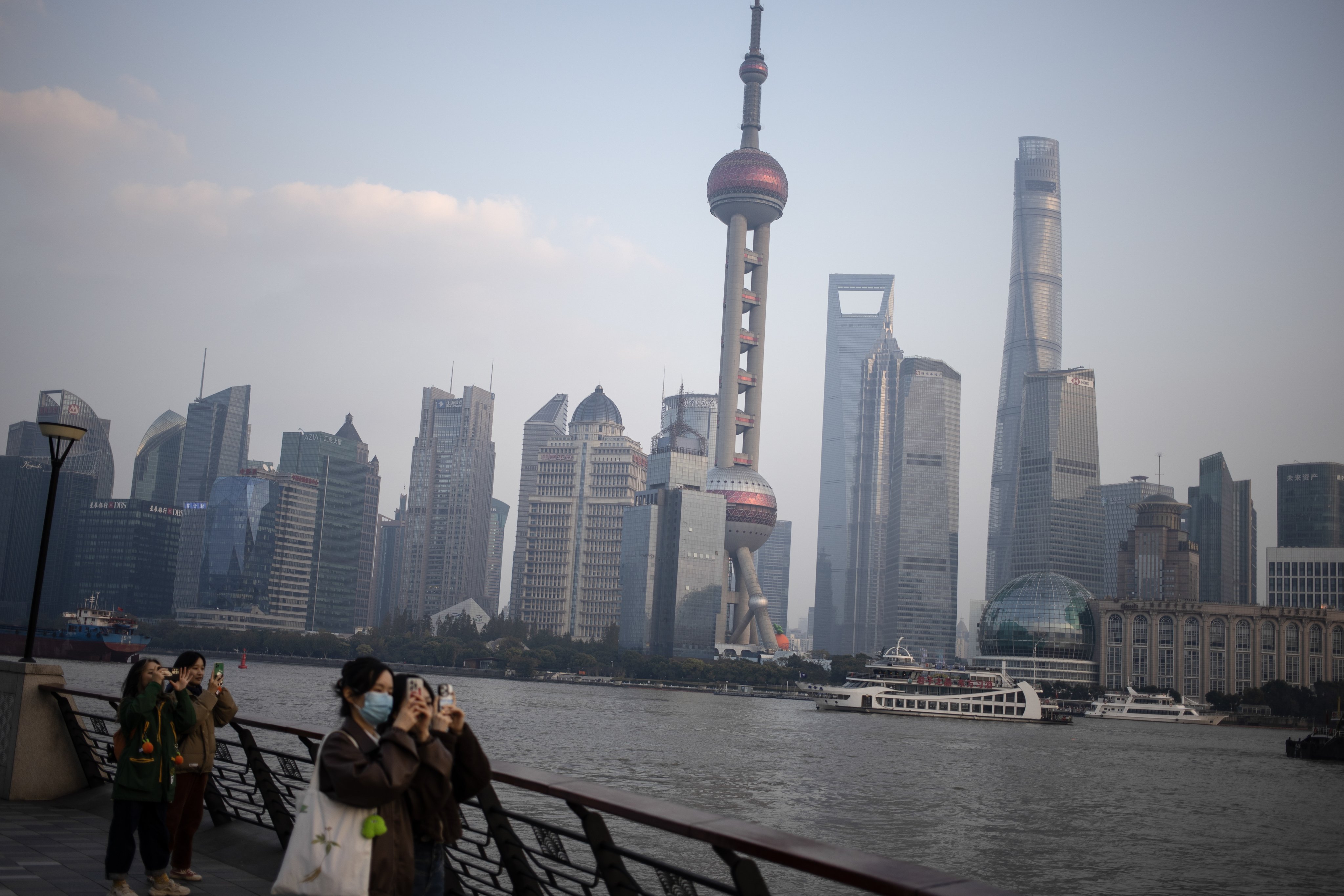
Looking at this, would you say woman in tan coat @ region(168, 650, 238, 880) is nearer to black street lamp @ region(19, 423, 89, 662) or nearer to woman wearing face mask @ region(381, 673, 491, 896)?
woman wearing face mask @ region(381, 673, 491, 896)

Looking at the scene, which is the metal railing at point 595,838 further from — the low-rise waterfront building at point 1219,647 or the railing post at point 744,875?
the low-rise waterfront building at point 1219,647

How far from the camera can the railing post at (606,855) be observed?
7301 millimetres

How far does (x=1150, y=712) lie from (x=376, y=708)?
151335 millimetres

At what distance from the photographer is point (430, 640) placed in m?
172

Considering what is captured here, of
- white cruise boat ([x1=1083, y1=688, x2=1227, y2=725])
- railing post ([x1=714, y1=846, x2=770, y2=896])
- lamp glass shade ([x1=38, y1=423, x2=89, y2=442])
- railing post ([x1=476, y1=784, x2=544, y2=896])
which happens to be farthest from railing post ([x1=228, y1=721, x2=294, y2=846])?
white cruise boat ([x1=1083, y1=688, x2=1227, y2=725])

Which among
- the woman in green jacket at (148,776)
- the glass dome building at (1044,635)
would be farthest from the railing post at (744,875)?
the glass dome building at (1044,635)

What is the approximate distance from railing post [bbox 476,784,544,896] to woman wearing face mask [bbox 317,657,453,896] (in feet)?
5.29

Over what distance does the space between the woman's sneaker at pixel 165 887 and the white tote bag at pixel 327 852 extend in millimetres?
4000

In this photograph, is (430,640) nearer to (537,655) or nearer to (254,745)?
(537,655)

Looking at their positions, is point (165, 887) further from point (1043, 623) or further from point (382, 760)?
point (1043, 623)

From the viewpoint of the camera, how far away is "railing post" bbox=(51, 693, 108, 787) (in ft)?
45.7

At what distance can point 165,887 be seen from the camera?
373 inches

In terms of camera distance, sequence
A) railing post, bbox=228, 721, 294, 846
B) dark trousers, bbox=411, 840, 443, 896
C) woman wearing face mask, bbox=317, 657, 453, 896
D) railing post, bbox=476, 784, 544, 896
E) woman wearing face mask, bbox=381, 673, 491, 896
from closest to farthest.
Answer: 1. woman wearing face mask, bbox=317, 657, 453, 896
2. woman wearing face mask, bbox=381, 673, 491, 896
3. dark trousers, bbox=411, 840, 443, 896
4. railing post, bbox=476, 784, 544, 896
5. railing post, bbox=228, 721, 294, 846

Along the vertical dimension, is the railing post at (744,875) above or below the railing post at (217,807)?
above
